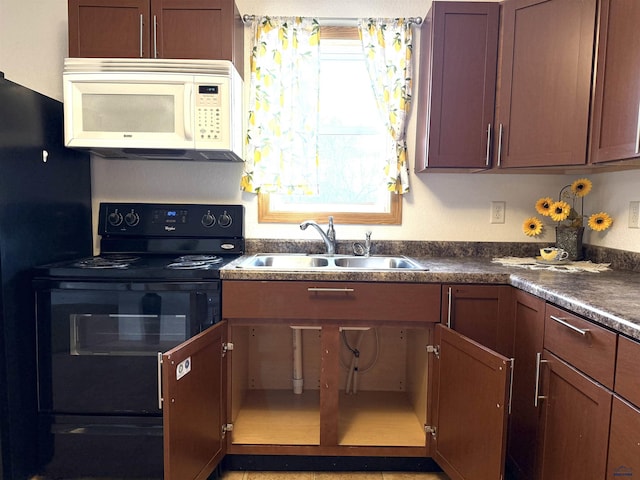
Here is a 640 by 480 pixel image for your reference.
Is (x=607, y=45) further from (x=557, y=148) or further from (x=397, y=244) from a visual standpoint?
(x=397, y=244)

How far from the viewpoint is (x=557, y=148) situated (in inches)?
64.2

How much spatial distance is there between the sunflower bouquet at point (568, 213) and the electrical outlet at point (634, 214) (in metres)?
0.09

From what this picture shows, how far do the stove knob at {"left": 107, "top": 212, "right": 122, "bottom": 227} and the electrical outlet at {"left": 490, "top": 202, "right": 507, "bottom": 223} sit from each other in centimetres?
206

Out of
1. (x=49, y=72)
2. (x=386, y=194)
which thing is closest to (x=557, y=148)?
(x=386, y=194)

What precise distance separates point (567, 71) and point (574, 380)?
49.5 inches

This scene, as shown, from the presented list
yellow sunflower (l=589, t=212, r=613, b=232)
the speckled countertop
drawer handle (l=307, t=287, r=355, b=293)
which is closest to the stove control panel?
the speckled countertop

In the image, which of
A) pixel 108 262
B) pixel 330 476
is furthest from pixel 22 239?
pixel 330 476

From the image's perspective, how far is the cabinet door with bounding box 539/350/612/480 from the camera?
1.03 metres

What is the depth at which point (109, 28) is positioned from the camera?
173 cm

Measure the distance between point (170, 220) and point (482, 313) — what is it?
5.29 feet

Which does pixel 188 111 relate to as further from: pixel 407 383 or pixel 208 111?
pixel 407 383

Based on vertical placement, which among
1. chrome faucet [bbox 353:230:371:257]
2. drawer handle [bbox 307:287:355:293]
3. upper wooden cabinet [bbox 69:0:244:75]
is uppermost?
upper wooden cabinet [bbox 69:0:244:75]

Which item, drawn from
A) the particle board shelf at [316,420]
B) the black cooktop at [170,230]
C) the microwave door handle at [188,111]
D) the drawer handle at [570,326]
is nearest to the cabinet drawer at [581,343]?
the drawer handle at [570,326]

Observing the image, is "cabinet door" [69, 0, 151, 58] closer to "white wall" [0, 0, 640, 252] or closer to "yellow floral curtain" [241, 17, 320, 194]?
"white wall" [0, 0, 640, 252]
